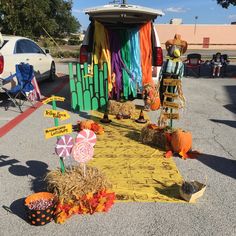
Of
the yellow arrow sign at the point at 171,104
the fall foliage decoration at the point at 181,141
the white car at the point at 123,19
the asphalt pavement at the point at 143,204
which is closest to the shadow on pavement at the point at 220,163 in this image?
the asphalt pavement at the point at 143,204

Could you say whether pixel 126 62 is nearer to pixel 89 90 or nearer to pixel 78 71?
pixel 89 90

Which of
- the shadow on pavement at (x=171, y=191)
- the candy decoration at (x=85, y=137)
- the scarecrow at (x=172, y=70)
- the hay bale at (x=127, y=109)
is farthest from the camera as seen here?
the hay bale at (x=127, y=109)

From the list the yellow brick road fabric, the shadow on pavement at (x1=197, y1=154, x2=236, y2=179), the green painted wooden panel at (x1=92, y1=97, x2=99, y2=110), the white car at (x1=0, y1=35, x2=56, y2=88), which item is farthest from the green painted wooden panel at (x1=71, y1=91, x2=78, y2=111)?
the shadow on pavement at (x1=197, y1=154, x2=236, y2=179)

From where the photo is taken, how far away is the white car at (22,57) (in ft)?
28.5

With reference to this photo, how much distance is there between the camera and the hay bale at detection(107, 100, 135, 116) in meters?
7.63

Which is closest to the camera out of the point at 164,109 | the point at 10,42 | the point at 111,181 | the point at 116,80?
the point at 111,181

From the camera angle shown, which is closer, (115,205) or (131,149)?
(115,205)

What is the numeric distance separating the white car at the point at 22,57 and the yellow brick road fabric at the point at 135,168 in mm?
3556

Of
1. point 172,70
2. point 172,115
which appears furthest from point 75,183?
point 172,70

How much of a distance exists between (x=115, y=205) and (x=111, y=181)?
571 millimetres

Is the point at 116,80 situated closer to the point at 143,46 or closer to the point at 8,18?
the point at 143,46

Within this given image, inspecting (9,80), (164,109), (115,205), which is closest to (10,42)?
(9,80)

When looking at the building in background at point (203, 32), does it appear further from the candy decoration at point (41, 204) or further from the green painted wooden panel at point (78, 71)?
the candy decoration at point (41, 204)

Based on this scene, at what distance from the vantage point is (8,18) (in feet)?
77.9
